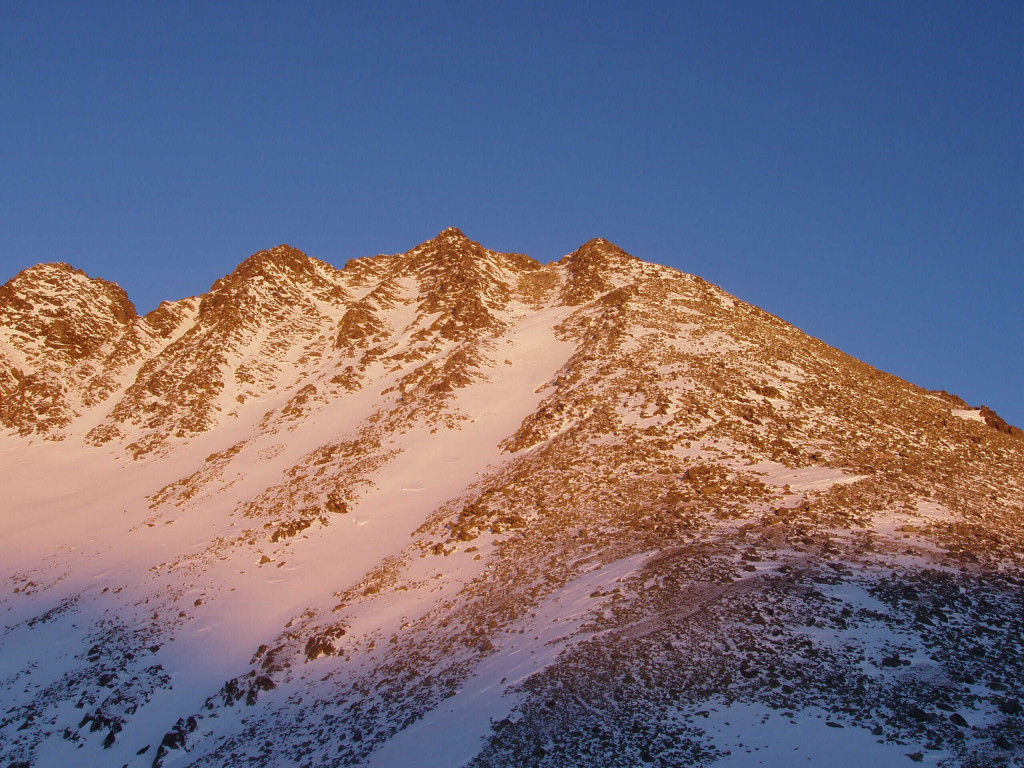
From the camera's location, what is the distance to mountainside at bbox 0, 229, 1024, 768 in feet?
48.5

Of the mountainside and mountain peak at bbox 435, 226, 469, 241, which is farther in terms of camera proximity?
mountain peak at bbox 435, 226, 469, 241

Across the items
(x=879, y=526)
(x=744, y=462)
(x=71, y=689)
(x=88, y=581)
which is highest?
(x=744, y=462)

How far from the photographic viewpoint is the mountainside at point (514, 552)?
582 inches

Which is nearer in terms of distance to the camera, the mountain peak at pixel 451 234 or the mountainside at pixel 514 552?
the mountainside at pixel 514 552

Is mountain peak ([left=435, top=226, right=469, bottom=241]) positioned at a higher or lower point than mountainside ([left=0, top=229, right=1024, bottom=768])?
higher

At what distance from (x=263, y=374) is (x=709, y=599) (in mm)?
50292

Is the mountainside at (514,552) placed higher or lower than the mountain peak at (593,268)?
lower

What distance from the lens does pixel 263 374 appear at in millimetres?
59438

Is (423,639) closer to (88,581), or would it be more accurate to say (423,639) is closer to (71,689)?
(71,689)

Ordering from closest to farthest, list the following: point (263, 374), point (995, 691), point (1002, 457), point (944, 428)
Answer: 1. point (995, 691)
2. point (1002, 457)
3. point (944, 428)
4. point (263, 374)

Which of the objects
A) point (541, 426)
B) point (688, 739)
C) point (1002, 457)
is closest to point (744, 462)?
point (541, 426)

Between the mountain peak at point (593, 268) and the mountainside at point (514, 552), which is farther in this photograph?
the mountain peak at point (593, 268)

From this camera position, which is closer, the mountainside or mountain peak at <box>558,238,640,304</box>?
the mountainside

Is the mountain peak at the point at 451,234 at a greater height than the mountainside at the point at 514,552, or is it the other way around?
the mountain peak at the point at 451,234
